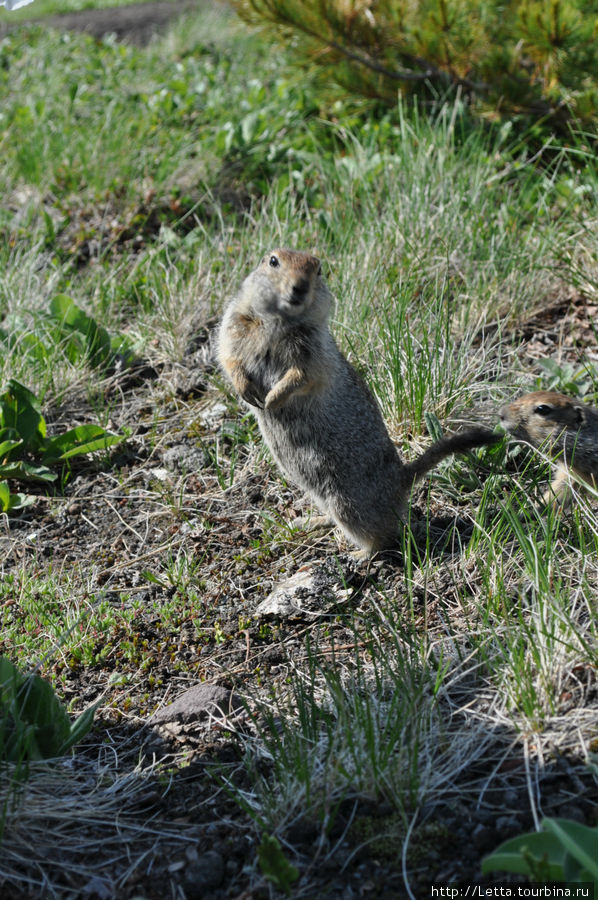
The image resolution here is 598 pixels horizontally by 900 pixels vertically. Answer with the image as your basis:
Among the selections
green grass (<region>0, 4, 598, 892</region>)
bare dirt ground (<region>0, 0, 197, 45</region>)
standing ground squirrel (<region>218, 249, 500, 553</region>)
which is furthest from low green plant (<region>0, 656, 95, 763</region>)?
bare dirt ground (<region>0, 0, 197, 45</region>)

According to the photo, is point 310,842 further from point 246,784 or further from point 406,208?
point 406,208

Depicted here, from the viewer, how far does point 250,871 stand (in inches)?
89.3

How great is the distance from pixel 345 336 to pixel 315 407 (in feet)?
3.28

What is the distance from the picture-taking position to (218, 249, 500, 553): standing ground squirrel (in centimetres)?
354

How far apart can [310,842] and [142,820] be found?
0.51 metres

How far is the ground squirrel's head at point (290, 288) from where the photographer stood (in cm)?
346

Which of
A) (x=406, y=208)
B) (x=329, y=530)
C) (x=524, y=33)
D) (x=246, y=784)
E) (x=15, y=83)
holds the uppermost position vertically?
(x=15, y=83)

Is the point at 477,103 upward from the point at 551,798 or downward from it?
upward

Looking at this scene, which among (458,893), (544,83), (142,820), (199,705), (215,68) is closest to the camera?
(458,893)

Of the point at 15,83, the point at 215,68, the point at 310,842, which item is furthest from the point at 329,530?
the point at 15,83

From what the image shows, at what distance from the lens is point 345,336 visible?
4520 millimetres

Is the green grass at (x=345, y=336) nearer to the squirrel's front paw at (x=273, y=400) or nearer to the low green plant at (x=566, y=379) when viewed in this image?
the low green plant at (x=566, y=379)

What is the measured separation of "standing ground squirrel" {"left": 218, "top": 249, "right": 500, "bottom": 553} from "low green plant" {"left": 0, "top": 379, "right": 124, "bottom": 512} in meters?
1.01

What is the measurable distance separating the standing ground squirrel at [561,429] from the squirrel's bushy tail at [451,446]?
0.26 m
